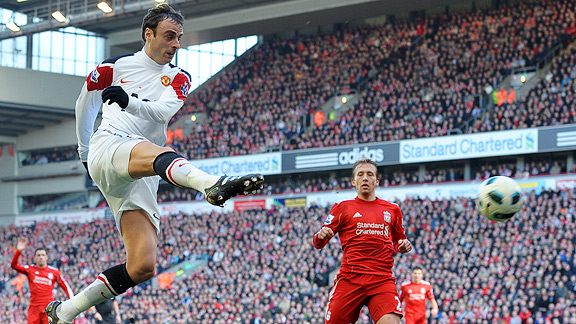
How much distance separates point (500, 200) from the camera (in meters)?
8.37

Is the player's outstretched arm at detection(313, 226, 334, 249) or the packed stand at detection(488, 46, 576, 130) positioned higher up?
the packed stand at detection(488, 46, 576, 130)

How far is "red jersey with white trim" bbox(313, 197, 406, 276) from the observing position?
8.26 metres

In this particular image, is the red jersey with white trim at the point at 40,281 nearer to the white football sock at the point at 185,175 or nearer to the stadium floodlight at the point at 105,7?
the white football sock at the point at 185,175

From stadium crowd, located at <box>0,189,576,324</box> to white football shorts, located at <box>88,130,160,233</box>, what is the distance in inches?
556

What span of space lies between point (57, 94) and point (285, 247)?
1767 cm

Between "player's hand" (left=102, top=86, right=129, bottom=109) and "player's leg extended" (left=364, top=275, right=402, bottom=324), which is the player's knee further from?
"player's leg extended" (left=364, top=275, right=402, bottom=324)

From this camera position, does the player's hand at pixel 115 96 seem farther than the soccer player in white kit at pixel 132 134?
No

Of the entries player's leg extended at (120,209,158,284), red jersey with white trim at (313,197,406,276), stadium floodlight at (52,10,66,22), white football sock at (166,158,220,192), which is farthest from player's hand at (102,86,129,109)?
stadium floodlight at (52,10,66,22)

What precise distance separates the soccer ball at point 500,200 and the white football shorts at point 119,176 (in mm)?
3668

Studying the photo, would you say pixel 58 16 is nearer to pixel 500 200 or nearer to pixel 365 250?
pixel 365 250

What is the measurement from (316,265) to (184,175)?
770 inches

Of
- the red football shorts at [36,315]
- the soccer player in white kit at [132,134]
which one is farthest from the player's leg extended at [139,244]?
the red football shorts at [36,315]

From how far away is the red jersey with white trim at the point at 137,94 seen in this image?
20.2 ft

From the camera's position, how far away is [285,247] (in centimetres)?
2722
